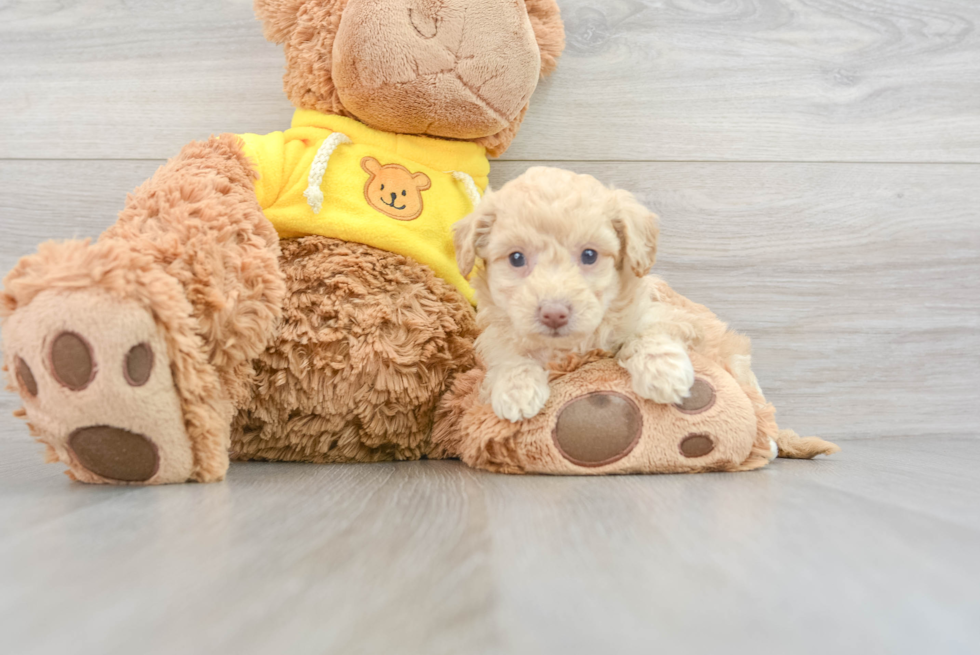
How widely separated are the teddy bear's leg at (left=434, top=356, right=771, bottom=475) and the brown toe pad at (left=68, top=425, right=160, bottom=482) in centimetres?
43

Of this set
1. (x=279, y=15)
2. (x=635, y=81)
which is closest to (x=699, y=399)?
(x=635, y=81)

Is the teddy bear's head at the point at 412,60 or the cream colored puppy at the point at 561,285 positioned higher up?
the teddy bear's head at the point at 412,60

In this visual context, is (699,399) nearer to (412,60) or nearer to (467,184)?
(467,184)

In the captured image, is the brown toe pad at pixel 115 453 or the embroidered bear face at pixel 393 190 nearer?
the brown toe pad at pixel 115 453

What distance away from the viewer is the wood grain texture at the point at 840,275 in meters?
1.47

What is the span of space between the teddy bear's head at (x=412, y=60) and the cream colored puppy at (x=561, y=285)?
0.21m

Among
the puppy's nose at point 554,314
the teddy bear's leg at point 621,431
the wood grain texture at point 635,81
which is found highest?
the wood grain texture at point 635,81

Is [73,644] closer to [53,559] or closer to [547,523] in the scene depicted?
[53,559]

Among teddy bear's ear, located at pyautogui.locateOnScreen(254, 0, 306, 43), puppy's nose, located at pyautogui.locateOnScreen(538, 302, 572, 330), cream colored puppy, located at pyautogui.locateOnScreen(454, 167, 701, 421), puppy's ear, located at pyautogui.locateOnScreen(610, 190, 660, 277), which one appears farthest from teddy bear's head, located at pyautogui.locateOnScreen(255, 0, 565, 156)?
puppy's nose, located at pyautogui.locateOnScreen(538, 302, 572, 330)

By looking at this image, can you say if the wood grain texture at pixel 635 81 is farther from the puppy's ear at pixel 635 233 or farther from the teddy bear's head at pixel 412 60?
the puppy's ear at pixel 635 233

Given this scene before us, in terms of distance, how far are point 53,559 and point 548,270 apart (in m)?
0.64

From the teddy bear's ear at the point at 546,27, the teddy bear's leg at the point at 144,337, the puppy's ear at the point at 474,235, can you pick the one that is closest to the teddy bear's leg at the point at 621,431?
the puppy's ear at the point at 474,235

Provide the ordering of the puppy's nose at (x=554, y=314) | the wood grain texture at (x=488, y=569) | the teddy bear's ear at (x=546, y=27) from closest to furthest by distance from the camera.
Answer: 1. the wood grain texture at (x=488, y=569)
2. the puppy's nose at (x=554, y=314)
3. the teddy bear's ear at (x=546, y=27)

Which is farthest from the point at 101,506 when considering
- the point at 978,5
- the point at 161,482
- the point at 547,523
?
the point at 978,5
